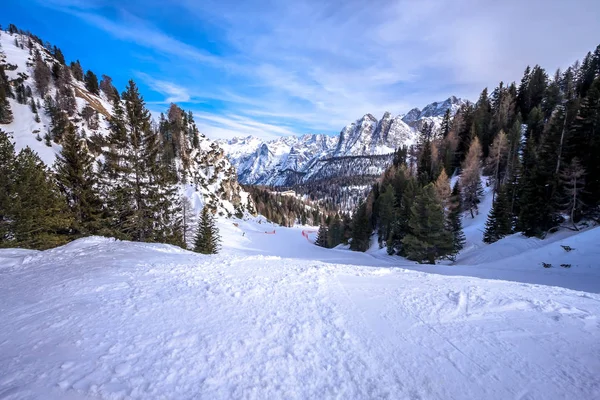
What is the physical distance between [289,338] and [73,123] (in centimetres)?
5607

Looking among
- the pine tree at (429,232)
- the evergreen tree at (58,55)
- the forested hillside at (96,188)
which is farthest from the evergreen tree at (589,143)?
the evergreen tree at (58,55)

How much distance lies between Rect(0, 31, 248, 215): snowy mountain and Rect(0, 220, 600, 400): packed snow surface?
4317 centimetres

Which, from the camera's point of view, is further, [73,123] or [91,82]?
[91,82]

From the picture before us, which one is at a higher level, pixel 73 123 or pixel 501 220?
pixel 73 123

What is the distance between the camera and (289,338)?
4.13 m

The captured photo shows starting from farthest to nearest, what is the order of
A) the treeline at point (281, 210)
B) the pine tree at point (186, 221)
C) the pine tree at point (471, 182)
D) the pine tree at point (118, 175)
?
1. the treeline at point (281, 210)
2. the pine tree at point (471, 182)
3. the pine tree at point (186, 221)
4. the pine tree at point (118, 175)

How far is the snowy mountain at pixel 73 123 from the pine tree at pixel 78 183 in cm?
2564

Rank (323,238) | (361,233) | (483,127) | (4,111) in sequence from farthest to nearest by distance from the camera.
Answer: (323,238), (483,127), (4,111), (361,233)

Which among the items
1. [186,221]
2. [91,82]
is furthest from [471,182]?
[91,82]

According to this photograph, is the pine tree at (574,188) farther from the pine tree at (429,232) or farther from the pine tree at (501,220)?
the pine tree at (429,232)

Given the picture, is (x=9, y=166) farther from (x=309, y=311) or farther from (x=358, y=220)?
(x=358, y=220)

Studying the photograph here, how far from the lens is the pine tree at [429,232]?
20594 millimetres

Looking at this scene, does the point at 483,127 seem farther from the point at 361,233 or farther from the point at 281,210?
the point at 281,210

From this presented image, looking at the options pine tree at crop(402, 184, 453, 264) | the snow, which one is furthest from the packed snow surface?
pine tree at crop(402, 184, 453, 264)
